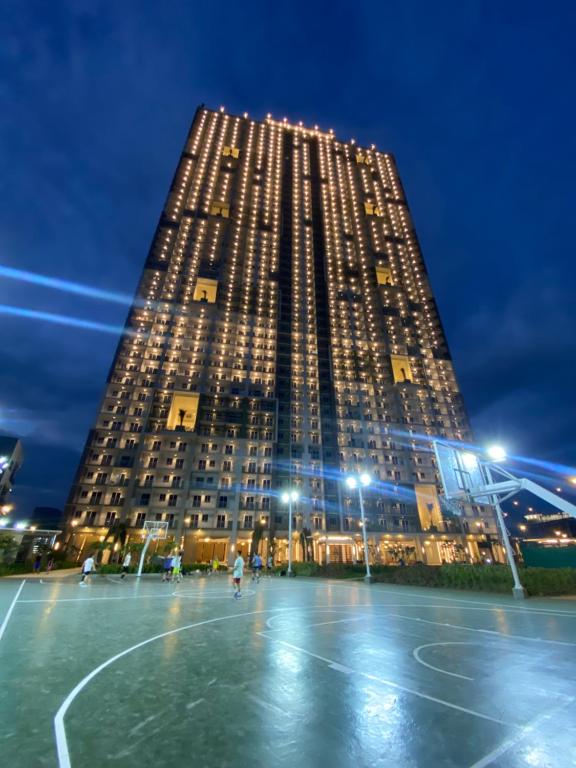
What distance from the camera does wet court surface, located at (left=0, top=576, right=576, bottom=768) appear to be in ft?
13.6

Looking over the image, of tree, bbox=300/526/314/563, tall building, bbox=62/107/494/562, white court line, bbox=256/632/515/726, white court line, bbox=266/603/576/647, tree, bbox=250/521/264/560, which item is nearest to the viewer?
white court line, bbox=256/632/515/726

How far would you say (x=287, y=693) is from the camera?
5.95 meters

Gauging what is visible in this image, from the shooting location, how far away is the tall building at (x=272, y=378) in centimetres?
6494

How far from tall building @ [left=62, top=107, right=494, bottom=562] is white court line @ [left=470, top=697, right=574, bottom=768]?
58509mm

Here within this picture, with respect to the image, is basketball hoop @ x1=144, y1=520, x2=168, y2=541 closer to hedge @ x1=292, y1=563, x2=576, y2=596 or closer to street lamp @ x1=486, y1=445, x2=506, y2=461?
hedge @ x1=292, y1=563, x2=576, y2=596

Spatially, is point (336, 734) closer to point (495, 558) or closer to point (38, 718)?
point (38, 718)

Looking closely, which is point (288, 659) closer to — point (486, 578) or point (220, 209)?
point (486, 578)

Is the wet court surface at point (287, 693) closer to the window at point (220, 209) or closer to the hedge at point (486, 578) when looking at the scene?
the hedge at point (486, 578)

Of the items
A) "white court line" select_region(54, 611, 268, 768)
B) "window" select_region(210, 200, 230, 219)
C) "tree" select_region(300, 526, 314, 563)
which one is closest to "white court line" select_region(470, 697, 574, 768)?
"white court line" select_region(54, 611, 268, 768)

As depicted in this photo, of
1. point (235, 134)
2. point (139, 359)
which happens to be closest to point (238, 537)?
point (139, 359)

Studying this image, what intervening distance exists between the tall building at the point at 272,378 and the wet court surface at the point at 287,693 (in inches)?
2072

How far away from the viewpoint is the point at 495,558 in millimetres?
67938

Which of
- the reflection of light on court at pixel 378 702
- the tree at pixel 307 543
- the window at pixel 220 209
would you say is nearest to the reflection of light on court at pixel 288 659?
the reflection of light on court at pixel 378 702

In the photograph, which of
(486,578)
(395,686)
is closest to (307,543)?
(486,578)
